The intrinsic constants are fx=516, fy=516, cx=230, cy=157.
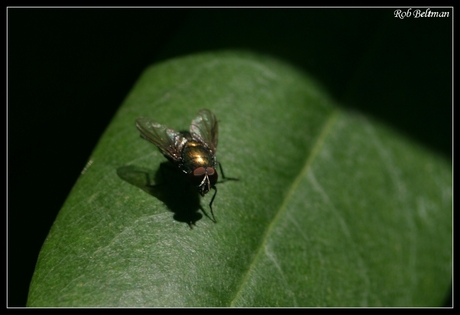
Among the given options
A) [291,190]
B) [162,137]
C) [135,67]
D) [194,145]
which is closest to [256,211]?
[291,190]

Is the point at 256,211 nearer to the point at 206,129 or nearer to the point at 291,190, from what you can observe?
the point at 291,190

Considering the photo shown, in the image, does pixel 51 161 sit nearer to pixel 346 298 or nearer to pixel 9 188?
pixel 9 188

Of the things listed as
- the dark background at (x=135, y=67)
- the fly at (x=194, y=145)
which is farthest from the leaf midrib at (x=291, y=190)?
the fly at (x=194, y=145)

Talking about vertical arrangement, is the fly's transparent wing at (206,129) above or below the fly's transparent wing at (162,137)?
above

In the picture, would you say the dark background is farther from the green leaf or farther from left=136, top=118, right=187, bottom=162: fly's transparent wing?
left=136, top=118, right=187, bottom=162: fly's transparent wing

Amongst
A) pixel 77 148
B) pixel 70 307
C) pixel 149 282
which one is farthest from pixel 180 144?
pixel 70 307

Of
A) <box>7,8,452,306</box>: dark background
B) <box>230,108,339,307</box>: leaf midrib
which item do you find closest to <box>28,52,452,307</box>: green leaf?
<box>230,108,339,307</box>: leaf midrib

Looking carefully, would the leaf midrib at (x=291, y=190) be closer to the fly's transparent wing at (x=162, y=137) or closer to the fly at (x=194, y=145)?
the fly at (x=194, y=145)
